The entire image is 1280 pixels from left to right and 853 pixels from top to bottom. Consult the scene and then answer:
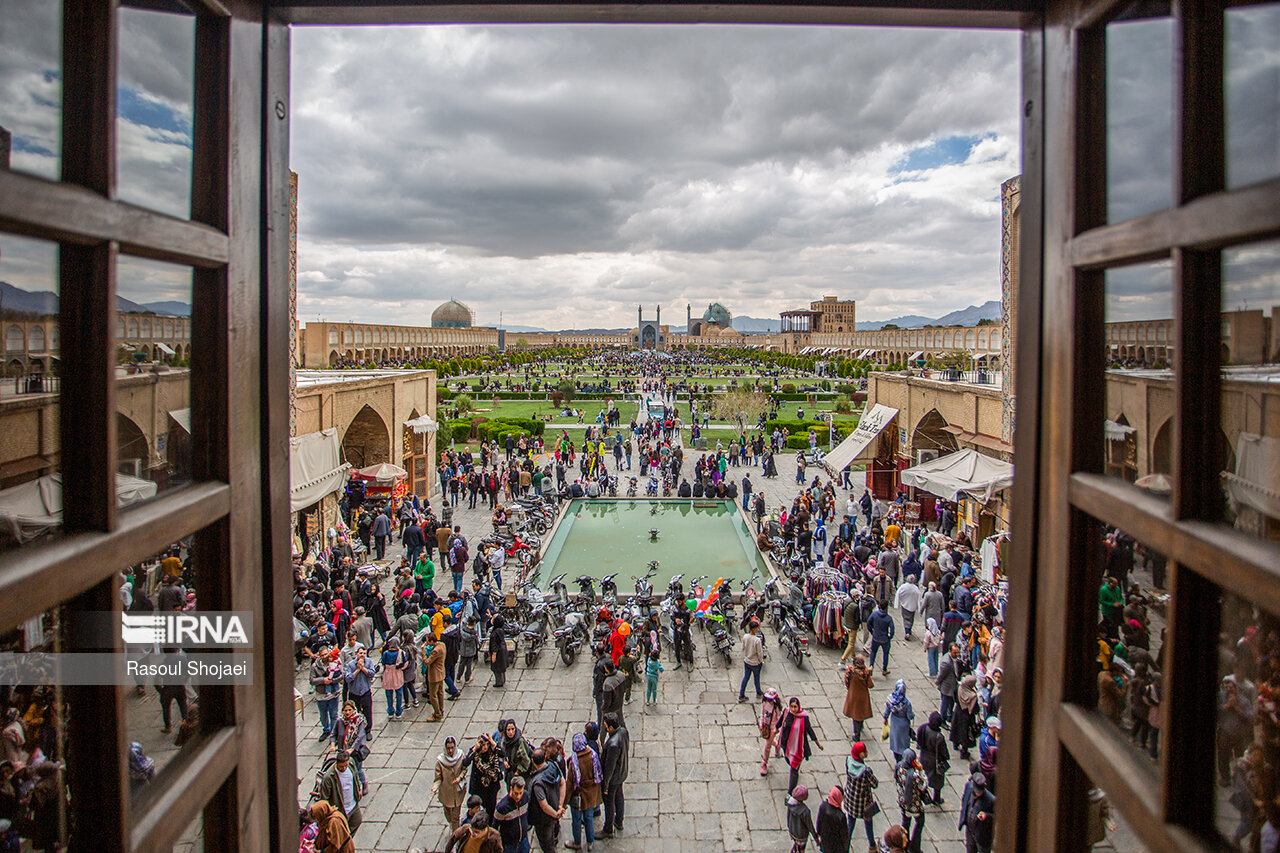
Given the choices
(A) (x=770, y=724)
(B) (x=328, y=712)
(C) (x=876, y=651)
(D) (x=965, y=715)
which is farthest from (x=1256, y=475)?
(C) (x=876, y=651)

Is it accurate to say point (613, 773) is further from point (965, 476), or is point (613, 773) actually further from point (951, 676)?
point (965, 476)

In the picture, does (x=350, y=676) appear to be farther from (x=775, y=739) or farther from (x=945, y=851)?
(x=945, y=851)

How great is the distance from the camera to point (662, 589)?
11.6m

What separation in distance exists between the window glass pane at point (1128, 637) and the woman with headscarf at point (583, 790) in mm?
4469

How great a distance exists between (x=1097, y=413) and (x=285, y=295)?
6.07ft

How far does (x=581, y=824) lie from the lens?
5.38m

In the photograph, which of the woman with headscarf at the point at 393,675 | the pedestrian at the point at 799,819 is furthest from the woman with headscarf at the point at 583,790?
the woman with headscarf at the point at 393,675

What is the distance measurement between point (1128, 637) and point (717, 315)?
518 feet

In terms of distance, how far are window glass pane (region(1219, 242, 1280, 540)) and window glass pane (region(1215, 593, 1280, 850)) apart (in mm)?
157

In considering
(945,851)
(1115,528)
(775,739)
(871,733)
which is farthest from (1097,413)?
(871,733)

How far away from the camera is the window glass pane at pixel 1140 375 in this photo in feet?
4.13

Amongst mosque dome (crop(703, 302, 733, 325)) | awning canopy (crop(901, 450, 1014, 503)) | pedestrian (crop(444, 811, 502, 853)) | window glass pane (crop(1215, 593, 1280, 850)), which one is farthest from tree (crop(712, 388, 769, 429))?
mosque dome (crop(703, 302, 733, 325))

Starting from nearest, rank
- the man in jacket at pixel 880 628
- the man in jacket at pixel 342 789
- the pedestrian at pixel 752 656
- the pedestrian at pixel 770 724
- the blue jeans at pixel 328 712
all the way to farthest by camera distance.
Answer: the man in jacket at pixel 342 789, the pedestrian at pixel 770 724, the blue jeans at pixel 328 712, the pedestrian at pixel 752 656, the man in jacket at pixel 880 628

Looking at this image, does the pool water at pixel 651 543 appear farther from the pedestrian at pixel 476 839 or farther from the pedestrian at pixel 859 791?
the pedestrian at pixel 476 839
